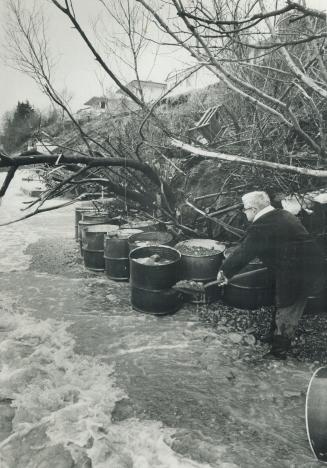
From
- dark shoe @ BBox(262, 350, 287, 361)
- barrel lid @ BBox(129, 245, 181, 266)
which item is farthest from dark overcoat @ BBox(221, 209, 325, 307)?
barrel lid @ BBox(129, 245, 181, 266)

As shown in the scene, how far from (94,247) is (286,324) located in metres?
4.75

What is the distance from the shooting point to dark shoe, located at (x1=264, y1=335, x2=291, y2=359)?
180 inches

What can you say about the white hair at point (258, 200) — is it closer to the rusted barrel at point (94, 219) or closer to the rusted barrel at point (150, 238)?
the rusted barrel at point (150, 238)

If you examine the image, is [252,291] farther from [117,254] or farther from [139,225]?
[139,225]

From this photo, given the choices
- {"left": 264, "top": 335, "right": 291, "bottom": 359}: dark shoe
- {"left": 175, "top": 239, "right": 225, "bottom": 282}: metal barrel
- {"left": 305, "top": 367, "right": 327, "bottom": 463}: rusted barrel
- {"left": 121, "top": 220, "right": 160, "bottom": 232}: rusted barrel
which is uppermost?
{"left": 121, "top": 220, "right": 160, "bottom": 232}: rusted barrel

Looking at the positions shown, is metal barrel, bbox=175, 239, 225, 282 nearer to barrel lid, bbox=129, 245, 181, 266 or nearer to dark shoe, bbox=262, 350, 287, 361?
barrel lid, bbox=129, 245, 181, 266

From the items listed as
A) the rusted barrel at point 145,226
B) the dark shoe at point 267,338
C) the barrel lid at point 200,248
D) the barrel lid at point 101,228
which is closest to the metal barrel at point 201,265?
the barrel lid at point 200,248

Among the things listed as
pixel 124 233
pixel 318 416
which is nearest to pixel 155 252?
pixel 124 233

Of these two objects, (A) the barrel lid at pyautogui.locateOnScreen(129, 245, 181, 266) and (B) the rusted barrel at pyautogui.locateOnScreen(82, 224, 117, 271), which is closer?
(A) the barrel lid at pyautogui.locateOnScreen(129, 245, 181, 266)

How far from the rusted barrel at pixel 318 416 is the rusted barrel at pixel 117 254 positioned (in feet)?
15.9

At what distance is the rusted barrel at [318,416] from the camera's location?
2842 millimetres

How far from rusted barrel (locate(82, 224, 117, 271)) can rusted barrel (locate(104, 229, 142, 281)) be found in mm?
478

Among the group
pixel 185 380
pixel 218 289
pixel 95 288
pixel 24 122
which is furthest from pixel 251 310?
pixel 24 122

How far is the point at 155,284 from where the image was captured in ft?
18.8
